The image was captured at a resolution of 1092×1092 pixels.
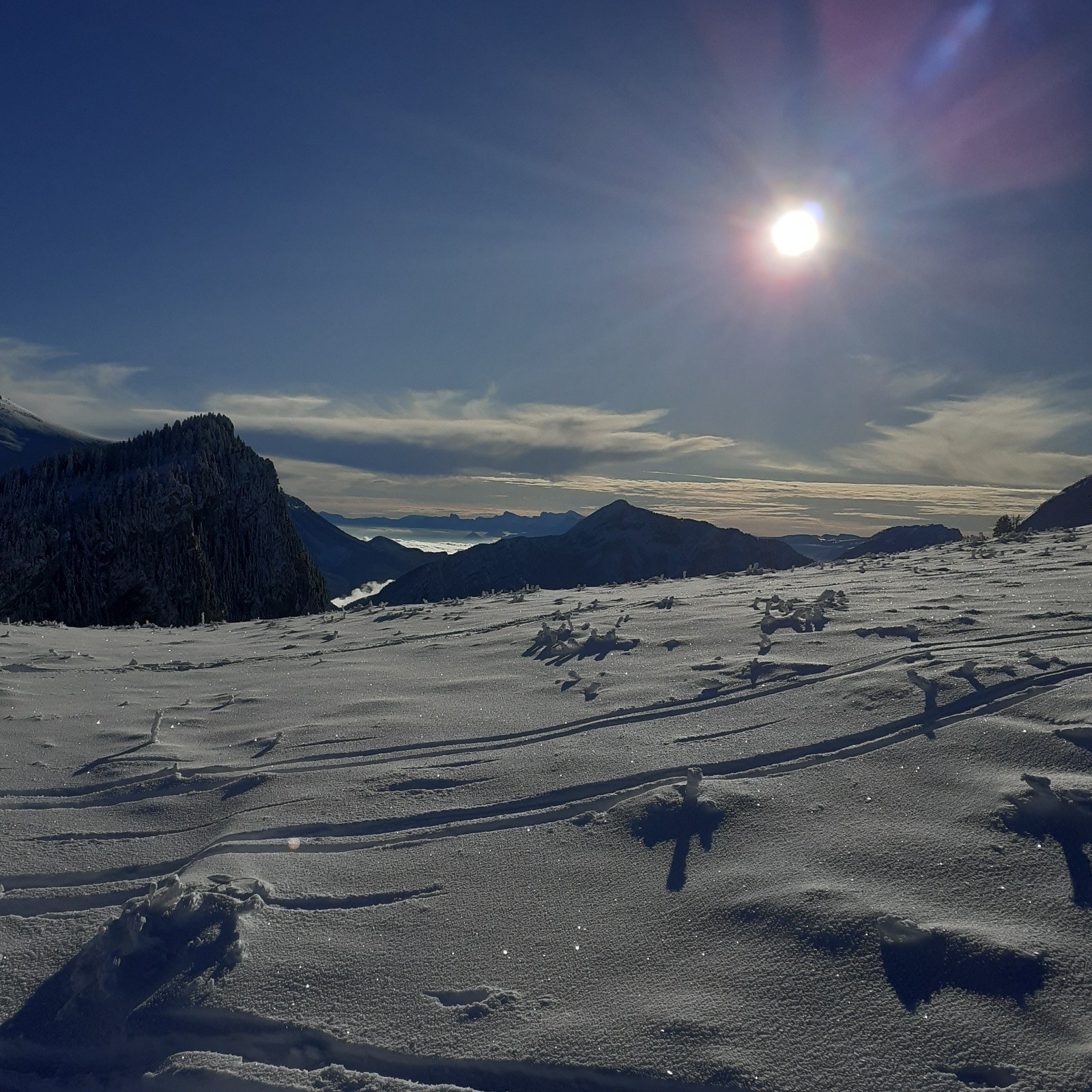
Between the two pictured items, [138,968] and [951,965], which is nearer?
[951,965]

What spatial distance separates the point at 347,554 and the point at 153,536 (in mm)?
155357

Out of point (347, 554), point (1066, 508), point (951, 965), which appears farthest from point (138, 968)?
point (347, 554)

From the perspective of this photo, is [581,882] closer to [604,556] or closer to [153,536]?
[153,536]

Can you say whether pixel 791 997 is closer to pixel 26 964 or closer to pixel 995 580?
pixel 26 964

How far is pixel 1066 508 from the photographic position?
94.4ft

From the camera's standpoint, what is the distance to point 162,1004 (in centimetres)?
192

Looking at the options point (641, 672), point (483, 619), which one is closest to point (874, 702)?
point (641, 672)

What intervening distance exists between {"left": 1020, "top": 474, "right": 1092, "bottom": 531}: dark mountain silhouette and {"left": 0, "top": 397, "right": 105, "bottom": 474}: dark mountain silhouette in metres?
130

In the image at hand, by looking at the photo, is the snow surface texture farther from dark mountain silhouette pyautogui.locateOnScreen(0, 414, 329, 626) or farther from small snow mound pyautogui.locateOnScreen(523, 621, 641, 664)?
dark mountain silhouette pyautogui.locateOnScreen(0, 414, 329, 626)

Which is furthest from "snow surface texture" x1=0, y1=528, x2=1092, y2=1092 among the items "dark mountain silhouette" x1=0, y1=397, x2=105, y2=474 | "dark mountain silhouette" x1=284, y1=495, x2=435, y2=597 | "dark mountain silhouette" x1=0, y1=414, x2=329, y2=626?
"dark mountain silhouette" x1=284, y1=495, x2=435, y2=597

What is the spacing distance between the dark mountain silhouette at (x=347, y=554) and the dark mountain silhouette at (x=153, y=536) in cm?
12581

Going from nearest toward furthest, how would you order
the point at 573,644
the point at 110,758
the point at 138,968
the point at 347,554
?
the point at 138,968 < the point at 110,758 < the point at 573,644 < the point at 347,554

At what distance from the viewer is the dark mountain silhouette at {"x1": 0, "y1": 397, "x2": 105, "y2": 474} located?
115 metres

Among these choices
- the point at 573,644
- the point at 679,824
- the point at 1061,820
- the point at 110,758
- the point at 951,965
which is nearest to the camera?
the point at 951,965
